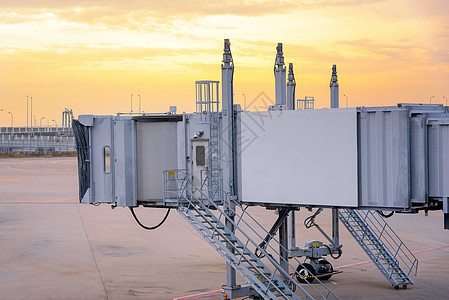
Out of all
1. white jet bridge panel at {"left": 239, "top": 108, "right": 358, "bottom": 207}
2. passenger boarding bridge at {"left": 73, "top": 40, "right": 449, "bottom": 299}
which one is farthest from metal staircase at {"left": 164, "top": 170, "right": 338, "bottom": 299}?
white jet bridge panel at {"left": 239, "top": 108, "right": 358, "bottom": 207}

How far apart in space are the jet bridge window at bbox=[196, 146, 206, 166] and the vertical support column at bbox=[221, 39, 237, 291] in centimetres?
83

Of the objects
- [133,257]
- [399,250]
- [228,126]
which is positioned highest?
[228,126]

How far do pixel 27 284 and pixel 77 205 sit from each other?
34695 mm

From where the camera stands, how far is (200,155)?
28.1 metres

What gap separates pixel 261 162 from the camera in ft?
88.7

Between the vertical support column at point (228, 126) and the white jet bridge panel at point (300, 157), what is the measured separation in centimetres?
45

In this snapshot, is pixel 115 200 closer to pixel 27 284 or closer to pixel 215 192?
pixel 215 192

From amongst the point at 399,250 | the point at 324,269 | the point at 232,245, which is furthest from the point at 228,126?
the point at 399,250

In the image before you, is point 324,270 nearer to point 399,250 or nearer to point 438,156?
point 399,250

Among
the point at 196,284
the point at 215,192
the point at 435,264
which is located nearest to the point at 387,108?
the point at 215,192

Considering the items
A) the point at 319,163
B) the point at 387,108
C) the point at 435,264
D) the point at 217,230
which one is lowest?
the point at 435,264

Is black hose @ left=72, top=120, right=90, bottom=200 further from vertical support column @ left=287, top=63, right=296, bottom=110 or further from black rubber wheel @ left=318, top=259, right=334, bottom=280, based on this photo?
black rubber wheel @ left=318, top=259, right=334, bottom=280

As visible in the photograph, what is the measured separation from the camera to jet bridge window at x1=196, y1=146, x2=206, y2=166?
28.0 m

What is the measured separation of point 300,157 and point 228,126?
3409mm
